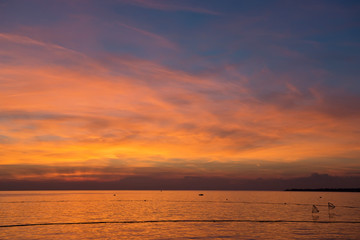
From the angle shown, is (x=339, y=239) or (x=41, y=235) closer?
(x=339, y=239)

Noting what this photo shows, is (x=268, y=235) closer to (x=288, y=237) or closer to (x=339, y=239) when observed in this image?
(x=288, y=237)

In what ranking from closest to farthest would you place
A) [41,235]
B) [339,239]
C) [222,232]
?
1. [339,239]
2. [41,235]
3. [222,232]

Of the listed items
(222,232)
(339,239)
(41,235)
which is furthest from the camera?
(222,232)

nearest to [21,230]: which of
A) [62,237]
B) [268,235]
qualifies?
[62,237]

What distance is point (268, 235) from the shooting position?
74.8m

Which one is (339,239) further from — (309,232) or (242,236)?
(242,236)

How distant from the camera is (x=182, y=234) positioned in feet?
249

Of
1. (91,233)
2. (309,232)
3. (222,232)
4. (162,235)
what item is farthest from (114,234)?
(309,232)

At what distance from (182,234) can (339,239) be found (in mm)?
32821

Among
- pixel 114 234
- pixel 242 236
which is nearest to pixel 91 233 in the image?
pixel 114 234

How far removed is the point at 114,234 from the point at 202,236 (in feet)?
64.0

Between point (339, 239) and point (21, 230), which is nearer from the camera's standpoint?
point (339, 239)

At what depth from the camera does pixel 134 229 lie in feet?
279

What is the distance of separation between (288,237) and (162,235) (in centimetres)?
2672
